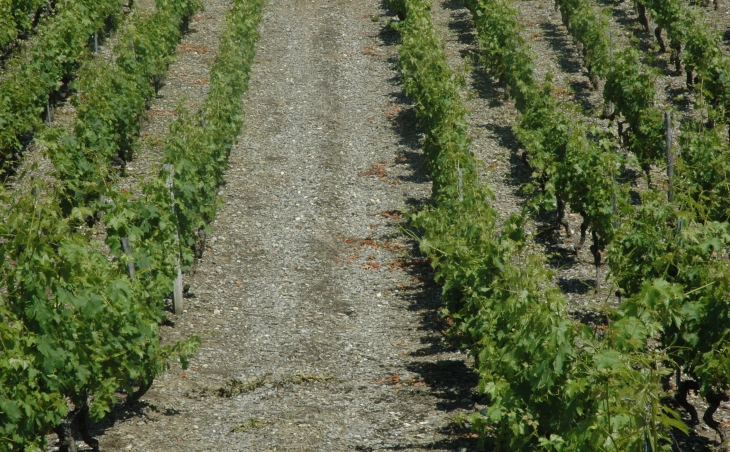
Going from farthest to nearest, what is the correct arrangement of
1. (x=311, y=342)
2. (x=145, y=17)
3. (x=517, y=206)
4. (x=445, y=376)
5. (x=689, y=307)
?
(x=145, y=17) → (x=517, y=206) → (x=311, y=342) → (x=445, y=376) → (x=689, y=307)

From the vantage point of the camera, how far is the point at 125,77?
14891 millimetres

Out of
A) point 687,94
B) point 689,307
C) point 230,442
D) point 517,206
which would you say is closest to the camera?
point 689,307

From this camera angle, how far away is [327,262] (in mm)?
12695

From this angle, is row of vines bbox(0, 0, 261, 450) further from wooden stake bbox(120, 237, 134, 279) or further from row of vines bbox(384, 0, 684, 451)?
row of vines bbox(384, 0, 684, 451)

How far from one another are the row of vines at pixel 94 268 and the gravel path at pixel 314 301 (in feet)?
2.39

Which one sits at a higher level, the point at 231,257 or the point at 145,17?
the point at 145,17

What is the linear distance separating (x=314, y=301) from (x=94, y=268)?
459cm

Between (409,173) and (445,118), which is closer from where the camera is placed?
(445,118)

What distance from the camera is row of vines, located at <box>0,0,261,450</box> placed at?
6234mm

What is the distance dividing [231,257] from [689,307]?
7629 mm

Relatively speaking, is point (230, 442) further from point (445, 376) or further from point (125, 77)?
point (125, 77)

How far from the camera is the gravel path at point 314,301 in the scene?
8.34 metres

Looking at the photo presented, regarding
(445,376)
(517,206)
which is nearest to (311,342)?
(445,376)

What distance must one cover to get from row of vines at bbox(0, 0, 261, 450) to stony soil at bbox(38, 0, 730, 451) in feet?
2.51
